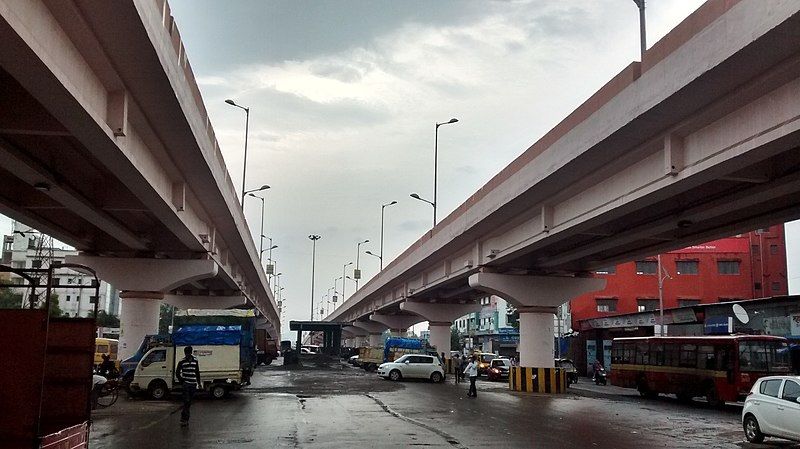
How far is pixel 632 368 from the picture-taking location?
34594mm

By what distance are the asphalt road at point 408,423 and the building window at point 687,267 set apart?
125ft

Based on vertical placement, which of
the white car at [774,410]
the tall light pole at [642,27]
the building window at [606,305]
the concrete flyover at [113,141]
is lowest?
the white car at [774,410]

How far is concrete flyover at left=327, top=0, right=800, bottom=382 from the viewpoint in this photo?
12.1 metres

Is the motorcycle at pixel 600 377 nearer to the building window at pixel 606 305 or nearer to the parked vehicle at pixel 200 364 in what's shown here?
the building window at pixel 606 305

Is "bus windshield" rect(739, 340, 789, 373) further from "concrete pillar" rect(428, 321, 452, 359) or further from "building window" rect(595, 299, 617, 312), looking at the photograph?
"building window" rect(595, 299, 617, 312)

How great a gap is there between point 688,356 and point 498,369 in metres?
17.7

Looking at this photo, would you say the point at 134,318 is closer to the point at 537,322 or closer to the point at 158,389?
the point at 158,389

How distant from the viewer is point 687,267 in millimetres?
64438

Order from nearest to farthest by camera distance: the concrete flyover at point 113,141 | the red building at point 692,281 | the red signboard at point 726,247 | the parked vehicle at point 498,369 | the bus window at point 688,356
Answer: the concrete flyover at point 113,141
the bus window at point 688,356
the parked vehicle at point 498,369
the red building at point 692,281
the red signboard at point 726,247

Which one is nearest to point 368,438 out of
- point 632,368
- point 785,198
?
point 785,198

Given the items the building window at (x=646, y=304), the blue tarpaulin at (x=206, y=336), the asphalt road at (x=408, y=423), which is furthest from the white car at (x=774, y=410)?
the building window at (x=646, y=304)

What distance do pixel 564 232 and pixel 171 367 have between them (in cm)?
1424

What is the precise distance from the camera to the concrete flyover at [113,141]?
10.3 m

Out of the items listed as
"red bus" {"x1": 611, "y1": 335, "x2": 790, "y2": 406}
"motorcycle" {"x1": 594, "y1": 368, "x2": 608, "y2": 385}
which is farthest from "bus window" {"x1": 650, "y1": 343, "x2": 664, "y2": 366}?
"motorcycle" {"x1": 594, "y1": 368, "x2": 608, "y2": 385}
